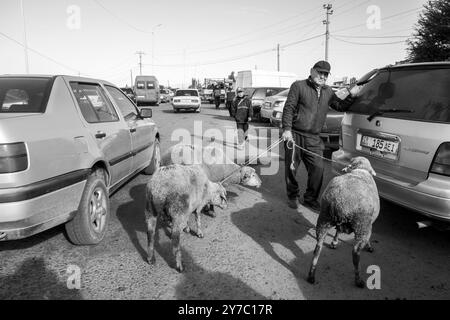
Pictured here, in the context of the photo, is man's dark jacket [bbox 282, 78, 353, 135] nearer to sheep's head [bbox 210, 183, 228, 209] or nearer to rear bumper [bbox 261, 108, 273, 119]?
sheep's head [bbox 210, 183, 228, 209]

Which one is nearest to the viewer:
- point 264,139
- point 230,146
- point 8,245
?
point 8,245

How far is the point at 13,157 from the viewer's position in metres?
2.60

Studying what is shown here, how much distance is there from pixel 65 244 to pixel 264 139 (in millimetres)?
9639

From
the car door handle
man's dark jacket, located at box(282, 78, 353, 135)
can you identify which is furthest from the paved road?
man's dark jacket, located at box(282, 78, 353, 135)

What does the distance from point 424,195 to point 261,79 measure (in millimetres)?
25806

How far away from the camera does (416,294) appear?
291cm

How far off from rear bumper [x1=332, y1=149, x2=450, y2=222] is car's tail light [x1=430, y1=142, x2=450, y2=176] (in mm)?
61

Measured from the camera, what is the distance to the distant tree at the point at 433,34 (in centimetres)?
1958

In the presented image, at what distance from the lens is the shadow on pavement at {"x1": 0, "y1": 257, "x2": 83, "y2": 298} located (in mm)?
2787

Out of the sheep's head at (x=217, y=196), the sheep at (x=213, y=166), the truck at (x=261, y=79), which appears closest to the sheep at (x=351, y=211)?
the sheep's head at (x=217, y=196)

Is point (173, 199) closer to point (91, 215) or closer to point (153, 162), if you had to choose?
point (91, 215)
